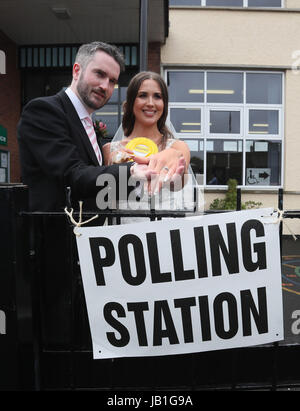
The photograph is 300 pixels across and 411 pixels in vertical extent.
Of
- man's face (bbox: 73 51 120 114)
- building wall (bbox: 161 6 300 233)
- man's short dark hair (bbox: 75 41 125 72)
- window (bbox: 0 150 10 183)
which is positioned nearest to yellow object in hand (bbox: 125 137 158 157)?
man's face (bbox: 73 51 120 114)

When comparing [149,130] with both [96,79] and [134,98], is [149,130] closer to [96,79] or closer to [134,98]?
[134,98]

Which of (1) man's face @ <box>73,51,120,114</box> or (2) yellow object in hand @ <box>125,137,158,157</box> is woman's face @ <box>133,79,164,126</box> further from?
(1) man's face @ <box>73,51,120,114</box>

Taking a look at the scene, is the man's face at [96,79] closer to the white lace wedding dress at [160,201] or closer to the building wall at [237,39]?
the white lace wedding dress at [160,201]

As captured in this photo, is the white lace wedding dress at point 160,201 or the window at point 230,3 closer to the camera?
the white lace wedding dress at point 160,201

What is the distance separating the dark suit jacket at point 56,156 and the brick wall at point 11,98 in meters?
7.21

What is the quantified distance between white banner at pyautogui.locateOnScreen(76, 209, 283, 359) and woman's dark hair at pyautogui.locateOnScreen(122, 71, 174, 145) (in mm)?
837

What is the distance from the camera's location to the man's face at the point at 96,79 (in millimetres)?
1706

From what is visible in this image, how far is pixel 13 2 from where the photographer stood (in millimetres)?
6773

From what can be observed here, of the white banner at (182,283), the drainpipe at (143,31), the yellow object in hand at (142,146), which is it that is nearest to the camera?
the white banner at (182,283)

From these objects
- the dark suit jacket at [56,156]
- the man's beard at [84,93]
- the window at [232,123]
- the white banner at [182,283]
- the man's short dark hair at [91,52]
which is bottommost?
the white banner at [182,283]

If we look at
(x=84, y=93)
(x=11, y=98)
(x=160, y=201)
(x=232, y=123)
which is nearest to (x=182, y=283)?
(x=160, y=201)

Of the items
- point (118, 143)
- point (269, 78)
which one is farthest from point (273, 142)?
point (118, 143)

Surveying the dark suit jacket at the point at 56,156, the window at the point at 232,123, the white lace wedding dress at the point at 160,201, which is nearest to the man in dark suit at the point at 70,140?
the dark suit jacket at the point at 56,156

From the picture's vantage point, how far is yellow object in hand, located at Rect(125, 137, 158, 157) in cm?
185
